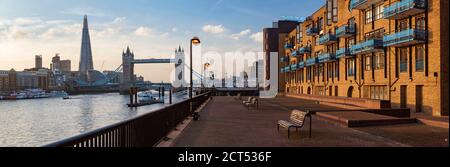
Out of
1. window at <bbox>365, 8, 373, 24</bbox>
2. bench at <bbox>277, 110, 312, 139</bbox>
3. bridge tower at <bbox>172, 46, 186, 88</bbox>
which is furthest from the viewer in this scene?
bridge tower at <bbox>172, 46, 186, 88</bbox>

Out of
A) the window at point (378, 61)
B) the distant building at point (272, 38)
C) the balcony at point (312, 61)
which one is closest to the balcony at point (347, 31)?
the window at point (378, 61)

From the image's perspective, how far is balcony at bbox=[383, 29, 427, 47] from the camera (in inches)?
1073

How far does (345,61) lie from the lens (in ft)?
141

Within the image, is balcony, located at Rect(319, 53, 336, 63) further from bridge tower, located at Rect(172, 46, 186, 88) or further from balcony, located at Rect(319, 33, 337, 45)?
bridge tower, located at Rect(172, 46, 186, 88)

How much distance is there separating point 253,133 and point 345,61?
33.1 meters

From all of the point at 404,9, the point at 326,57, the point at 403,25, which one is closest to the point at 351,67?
the point at 326,57

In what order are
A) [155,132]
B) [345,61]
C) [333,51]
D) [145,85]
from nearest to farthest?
[155,132]
[345,61]
[333,51]
[145,85]

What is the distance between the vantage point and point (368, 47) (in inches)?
1348

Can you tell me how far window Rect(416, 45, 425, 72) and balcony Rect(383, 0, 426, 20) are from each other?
272cm

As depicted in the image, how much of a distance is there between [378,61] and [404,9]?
774 cm

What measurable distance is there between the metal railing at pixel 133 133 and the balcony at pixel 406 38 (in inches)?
809

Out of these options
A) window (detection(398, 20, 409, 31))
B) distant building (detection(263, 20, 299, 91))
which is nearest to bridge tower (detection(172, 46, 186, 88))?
distant building (detection(263, 20, 299, 91))
